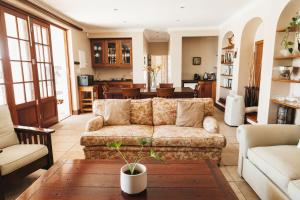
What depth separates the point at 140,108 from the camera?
2.89 metres

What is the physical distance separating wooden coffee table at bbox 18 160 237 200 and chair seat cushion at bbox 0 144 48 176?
0.50m

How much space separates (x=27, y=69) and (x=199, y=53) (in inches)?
235

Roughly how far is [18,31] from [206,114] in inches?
141

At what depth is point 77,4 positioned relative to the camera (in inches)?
156

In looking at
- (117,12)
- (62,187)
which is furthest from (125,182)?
(117,12)

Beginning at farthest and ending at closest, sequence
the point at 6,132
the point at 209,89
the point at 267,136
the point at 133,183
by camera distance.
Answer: the point at 209,89, the point at 6,132, the point at 267,136, the point at 133,183

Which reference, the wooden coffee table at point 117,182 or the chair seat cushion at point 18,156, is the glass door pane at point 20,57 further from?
the wooden coffee table at point 117,182

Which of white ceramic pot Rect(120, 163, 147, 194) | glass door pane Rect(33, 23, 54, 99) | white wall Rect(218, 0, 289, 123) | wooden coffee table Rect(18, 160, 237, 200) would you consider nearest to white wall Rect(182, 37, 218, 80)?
white wall Rect(218, 0, 289, 123)

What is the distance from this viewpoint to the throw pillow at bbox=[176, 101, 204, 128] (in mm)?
2666

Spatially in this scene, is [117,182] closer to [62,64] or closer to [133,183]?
[133,183]

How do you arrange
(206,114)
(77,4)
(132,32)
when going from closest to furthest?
1. (206,114)
2. (77,4)
3. (132,32)

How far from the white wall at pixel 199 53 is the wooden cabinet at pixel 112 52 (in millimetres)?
2404

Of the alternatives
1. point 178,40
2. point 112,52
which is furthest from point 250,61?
point 112,52

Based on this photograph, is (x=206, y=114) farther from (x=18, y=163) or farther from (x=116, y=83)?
(x=116, y=83)
